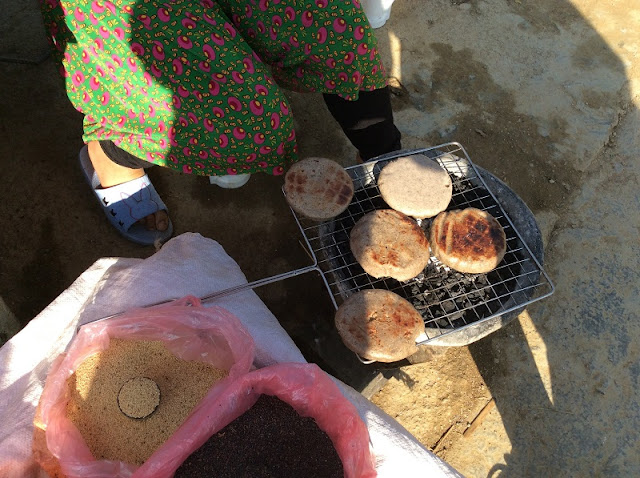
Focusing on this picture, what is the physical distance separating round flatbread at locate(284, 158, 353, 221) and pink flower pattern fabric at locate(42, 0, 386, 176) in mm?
150

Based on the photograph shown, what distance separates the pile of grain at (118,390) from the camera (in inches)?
63.7

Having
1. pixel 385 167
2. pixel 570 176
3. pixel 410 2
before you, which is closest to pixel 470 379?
pixel 385 167

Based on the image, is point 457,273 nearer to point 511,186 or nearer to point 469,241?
point 469,241

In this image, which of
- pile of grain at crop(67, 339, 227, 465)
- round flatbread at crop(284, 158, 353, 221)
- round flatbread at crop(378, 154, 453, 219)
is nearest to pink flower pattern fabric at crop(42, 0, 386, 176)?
round flatbread at crop(284, 158, 353, 221)

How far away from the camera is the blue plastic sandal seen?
262 cm

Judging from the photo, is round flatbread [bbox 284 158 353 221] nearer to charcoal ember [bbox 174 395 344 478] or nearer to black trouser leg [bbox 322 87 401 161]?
black trouser leg [bbox 322 87 401 161]

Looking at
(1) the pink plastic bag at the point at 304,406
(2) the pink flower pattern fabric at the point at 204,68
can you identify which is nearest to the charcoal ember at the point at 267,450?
(1) the pink plastic bag at the point at 304,406

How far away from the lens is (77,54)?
1.85 metres

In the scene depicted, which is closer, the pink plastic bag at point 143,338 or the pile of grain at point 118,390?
the pink plastic bag at point 143,338

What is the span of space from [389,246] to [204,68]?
99cm

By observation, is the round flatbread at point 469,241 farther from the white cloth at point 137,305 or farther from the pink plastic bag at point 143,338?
the pink plastic bag at point 143,338

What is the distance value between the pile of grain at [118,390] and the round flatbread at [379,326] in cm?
52

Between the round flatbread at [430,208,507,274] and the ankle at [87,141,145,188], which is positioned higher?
the ankle at [87,141,145,188]

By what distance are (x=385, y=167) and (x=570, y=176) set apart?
5.68ft
